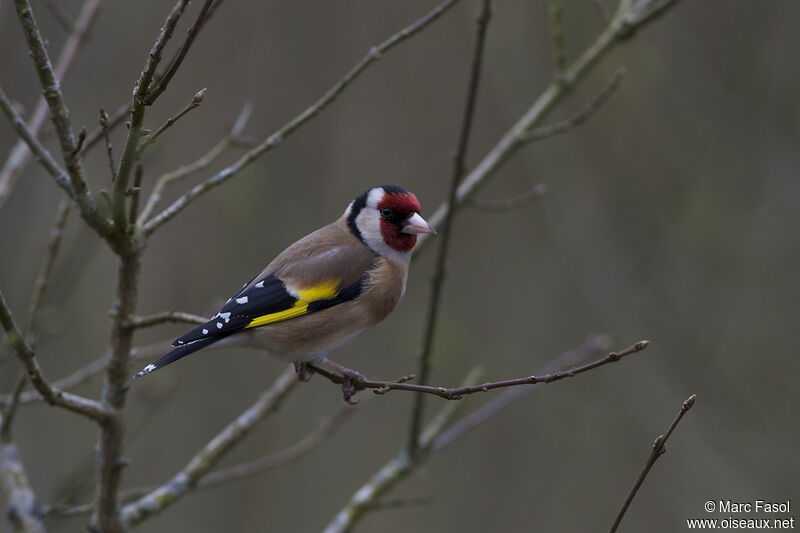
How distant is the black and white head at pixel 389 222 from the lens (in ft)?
12.1

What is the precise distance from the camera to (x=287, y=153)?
22.5ft

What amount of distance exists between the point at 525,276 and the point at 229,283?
2510mm

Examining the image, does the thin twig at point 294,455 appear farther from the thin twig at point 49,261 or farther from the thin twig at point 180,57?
the thin twig at point 180,57

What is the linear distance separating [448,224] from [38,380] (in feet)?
6.19

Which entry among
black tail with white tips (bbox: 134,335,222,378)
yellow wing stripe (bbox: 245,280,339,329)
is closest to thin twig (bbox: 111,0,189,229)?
black tail with white tips (bbox: 134,335,222,378)

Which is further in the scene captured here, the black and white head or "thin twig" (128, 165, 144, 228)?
the black and white head

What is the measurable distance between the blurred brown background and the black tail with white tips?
1376 mm

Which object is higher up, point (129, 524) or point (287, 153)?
point (287, 153)

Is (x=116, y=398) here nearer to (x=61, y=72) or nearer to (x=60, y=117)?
(x=60, y=117)

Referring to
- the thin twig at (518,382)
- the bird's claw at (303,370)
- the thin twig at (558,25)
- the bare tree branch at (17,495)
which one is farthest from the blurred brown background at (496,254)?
the thin twig at (518,382)

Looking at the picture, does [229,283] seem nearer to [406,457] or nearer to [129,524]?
[406,457]

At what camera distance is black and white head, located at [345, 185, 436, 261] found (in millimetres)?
3689

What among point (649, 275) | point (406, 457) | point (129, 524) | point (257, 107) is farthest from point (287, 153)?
point (129, 524)

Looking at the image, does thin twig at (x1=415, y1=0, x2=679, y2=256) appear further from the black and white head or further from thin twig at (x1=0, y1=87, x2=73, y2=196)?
thin twig at (x1=0, y1=87, x2=73, y2=196)
